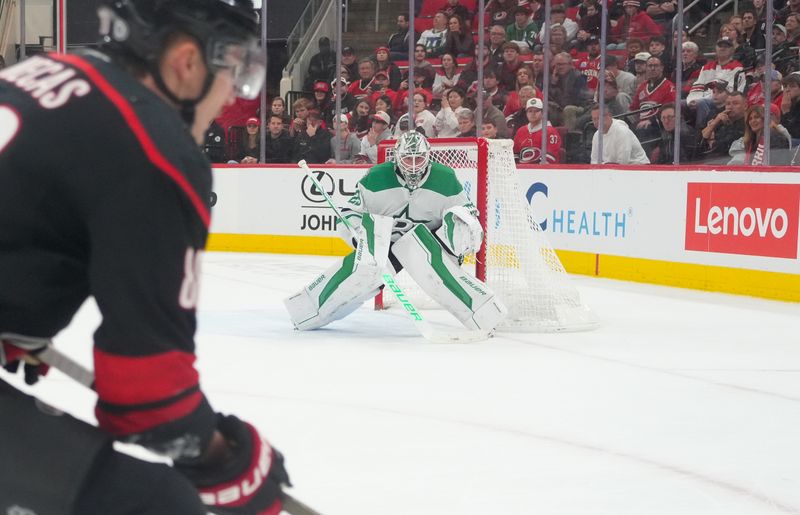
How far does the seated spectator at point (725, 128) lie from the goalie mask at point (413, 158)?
280cm

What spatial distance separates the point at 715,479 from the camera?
2.62 metres

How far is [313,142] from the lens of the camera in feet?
30.2

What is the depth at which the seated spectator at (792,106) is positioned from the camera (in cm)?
671

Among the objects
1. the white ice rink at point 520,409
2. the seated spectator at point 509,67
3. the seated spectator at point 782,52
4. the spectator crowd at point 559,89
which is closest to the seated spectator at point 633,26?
the spectator crowd at point 559,89

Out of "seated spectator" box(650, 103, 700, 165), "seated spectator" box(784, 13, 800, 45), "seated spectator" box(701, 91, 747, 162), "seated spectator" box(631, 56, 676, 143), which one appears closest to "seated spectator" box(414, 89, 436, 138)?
"seated spectator" box(631, 56, 676, 143)

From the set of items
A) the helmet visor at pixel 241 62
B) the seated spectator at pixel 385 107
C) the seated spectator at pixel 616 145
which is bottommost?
the helmet visor at pixel 241 62

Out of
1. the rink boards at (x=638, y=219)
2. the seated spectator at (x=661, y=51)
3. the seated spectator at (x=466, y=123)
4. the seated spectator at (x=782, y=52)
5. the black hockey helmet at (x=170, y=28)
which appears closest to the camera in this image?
the black hockey helmet at (x=170, y=28)

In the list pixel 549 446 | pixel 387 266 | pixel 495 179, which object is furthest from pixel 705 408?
pixel 495 179

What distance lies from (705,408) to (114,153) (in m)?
2.84

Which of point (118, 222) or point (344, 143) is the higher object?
point (344, 143)

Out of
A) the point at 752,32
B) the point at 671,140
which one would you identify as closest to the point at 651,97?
the point at 671,140

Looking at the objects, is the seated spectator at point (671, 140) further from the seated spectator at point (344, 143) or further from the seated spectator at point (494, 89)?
the seated spectator at point (344, 143)

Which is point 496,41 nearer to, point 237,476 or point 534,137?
point 534,137

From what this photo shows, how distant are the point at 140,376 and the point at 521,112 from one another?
7.50m
